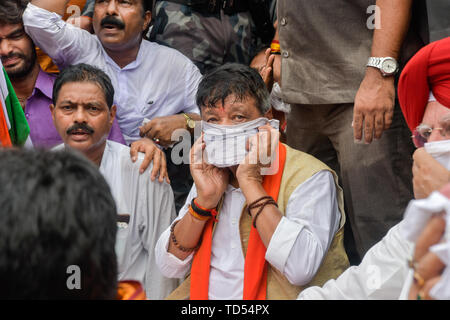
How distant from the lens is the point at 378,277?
6.64 ft

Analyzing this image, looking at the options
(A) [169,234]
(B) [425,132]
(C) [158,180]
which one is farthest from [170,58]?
(B) [425,132]

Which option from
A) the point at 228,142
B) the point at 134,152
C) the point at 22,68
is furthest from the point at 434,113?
the point at 22,68

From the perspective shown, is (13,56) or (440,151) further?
(13,56)

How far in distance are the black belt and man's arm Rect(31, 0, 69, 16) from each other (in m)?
0.74

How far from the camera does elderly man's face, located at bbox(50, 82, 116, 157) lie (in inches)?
137

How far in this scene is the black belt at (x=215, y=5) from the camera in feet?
13.4

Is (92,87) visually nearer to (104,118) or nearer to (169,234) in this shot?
(104,118)

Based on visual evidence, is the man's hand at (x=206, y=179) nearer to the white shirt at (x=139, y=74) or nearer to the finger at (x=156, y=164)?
the finger at (x=156, y=164)

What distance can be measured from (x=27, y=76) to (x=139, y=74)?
28.0 inches

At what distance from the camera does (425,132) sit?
2137mm

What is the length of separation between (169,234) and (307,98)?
989 mm

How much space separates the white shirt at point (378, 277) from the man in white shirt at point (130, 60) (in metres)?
1.88

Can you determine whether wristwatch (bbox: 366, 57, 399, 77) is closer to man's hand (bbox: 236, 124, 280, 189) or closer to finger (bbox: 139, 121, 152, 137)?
man's hand (bbox: 236, 124, 280, 189)

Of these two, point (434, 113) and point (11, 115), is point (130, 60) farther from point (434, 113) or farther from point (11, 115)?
point (434, 113)
